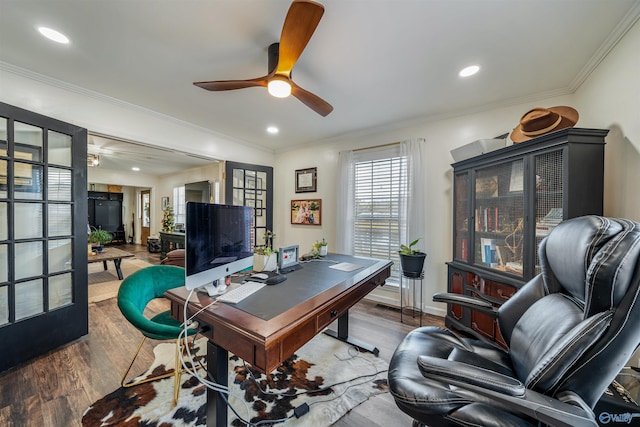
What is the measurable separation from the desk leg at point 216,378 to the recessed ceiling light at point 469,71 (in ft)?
8.79

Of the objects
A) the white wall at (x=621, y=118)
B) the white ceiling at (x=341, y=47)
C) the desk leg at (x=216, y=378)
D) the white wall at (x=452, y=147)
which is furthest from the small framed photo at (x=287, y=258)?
the white wall at (x=621, y=118)

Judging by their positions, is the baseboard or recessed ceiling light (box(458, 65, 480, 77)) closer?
recessed ceiling light (box(458, 65, 480, 77))

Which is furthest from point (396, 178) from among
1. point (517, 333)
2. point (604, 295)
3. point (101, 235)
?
point (101, 235)

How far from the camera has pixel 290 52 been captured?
141 centimetres

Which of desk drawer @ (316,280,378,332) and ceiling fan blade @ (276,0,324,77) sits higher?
ceiling fan blade @ (276,0,324,77)

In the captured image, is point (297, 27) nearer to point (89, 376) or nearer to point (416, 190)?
point (416, 190)

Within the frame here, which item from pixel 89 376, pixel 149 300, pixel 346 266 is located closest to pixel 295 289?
pixel 346 266

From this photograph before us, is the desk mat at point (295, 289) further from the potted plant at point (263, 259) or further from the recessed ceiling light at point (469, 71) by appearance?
the recessed ceiling light at point (469, 71)

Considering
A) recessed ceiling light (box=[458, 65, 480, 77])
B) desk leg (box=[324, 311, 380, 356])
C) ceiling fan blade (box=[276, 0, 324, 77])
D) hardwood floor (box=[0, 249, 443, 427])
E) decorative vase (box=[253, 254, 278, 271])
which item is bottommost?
hardwood floor (box=[0, 249, 443, 427])

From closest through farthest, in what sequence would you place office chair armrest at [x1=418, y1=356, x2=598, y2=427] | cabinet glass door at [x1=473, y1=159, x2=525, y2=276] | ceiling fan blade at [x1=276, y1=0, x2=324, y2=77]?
1. office chair armrest at [x1=418, y1=356, x2=598, y2=427]
2. ceiling fan blade at [x1=276, y1=0, x2=324, y2=77]
3. cabinet glass door at [x1=473, y1=159, x2=525, y2=276]

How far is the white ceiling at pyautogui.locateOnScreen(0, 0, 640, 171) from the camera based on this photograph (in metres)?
1.36

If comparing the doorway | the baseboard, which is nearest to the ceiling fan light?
the baseboard

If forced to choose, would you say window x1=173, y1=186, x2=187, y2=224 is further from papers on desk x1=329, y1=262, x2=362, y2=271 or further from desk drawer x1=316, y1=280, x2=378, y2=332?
desk drawer x1=316, y1=280, x2=378, y2=332

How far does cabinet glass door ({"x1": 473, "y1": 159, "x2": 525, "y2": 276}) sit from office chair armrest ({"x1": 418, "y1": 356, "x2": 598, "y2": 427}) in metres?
1.51
